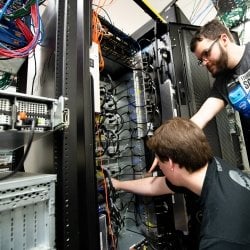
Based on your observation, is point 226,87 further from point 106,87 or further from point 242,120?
point 106,87

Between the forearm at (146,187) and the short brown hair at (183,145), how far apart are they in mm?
362

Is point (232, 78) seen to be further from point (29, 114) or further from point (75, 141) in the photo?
point (29, 114)

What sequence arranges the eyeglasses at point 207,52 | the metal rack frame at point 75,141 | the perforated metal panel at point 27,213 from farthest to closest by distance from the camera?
the eyeglasses at point 207,52 → the metal rack frame at point 75,141 → the perforated metal panel at point 27,213

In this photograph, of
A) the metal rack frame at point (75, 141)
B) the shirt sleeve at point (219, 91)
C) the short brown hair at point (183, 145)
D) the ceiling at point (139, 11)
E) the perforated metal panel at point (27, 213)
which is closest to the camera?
the perforated metal panel at point (27, 213)

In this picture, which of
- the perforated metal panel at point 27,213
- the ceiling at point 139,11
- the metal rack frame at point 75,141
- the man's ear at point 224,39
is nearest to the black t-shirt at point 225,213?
the metal rack frame at point 75,141

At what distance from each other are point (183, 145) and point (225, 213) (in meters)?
0.31

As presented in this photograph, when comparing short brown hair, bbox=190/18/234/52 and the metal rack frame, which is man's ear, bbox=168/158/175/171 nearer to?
the metal rack frame

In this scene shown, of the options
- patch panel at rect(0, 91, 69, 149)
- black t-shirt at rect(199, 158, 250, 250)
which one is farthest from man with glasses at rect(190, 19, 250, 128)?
patch panel at rect(0, 91, 69, 149)

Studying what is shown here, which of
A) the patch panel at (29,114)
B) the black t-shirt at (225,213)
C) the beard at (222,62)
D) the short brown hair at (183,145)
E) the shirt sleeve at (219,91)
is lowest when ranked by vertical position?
the black t-shirt at (225,213)

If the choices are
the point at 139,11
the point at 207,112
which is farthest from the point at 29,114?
the point at 139,11

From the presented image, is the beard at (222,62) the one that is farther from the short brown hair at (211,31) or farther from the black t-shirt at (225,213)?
the black t-shirt at (225,213)

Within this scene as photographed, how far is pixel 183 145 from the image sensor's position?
90 cm

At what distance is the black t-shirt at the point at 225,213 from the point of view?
0.65m

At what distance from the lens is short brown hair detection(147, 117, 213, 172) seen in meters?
0.88
